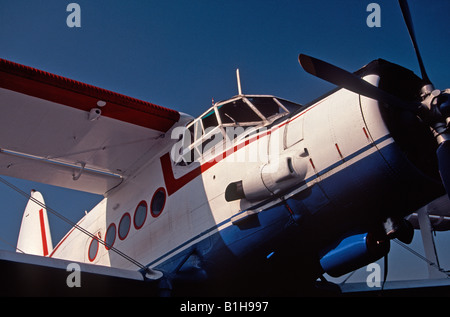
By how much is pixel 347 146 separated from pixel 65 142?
595 centimetres

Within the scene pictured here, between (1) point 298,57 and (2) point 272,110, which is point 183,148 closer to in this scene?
(2) point 272,110

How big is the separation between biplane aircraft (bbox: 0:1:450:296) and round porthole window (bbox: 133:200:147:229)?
1.6 inches

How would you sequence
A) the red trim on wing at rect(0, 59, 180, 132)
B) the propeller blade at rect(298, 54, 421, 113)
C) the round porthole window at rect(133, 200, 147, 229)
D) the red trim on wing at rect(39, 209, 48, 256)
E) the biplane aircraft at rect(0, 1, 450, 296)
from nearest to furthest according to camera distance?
1. the propeller blade at rect(298, 54, 421, 113)
2. the biplane aircraft at rect(0, 1, 450, 296)
3. the red trim on wing at rect(0, 59, 180, 132)
4. the round porthole window at rect(133, 200, 147, 229)
5. the red trim on wing at rect(39, 209, 48, 256)

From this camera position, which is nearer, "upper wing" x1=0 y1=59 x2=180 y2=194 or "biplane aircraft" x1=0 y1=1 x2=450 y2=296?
"biplane aircraft" x1=0 y1=1 x2=450 y2=296

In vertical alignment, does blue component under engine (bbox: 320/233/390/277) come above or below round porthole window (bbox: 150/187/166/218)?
below

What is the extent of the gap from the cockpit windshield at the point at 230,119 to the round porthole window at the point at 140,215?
1203 mm

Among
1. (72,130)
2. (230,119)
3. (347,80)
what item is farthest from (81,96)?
(347,80)

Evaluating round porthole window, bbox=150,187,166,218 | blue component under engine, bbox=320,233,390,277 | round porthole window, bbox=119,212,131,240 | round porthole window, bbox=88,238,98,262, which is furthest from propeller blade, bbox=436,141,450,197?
round porthole window, bbox=88,238,98,262

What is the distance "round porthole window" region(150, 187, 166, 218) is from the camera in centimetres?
880

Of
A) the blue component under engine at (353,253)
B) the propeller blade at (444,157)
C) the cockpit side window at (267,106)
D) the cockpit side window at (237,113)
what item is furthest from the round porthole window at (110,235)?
the propeller blade at (444,157)

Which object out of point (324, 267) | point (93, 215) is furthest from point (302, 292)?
point (93, 215)

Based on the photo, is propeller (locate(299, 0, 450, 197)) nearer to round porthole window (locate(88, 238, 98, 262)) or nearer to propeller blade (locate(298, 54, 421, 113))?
propeller blade (locate(298, 54, 421, 113))

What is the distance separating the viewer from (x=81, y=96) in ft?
29.2
